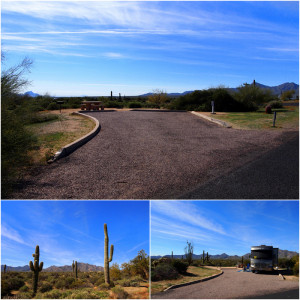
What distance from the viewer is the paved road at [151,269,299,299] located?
6086 millimetres

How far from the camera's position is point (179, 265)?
6.58m

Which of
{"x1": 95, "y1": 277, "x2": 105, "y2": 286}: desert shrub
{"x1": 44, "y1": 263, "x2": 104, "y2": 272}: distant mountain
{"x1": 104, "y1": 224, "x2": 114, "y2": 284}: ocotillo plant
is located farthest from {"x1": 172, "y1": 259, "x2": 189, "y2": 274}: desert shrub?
{"x1": 44, "y1": 263, "x2": 104, "y2": 272}: distant mountain

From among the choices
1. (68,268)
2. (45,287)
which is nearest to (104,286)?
(68,268)

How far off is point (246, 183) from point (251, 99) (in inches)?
1141

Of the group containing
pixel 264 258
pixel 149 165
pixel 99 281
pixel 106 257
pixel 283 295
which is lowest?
pixel 99 281

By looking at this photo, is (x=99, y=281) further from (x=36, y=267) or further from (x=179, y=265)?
(x=179, y=265)

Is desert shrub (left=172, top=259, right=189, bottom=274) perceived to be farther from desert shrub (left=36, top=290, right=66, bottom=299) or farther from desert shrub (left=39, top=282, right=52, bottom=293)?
desert shrub (left=39, top=282, right=52, bottom=293)

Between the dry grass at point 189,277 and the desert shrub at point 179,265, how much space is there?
0.09 m

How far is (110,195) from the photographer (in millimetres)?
8680

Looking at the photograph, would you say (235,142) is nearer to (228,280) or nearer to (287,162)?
(287,162)

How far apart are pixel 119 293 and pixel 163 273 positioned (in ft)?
3.36

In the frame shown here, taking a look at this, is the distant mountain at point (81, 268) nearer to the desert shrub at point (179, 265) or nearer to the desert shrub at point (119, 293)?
the desert shrub at point (119, 293)

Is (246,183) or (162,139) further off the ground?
(162,139)

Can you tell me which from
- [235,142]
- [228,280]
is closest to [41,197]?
[228,280]
